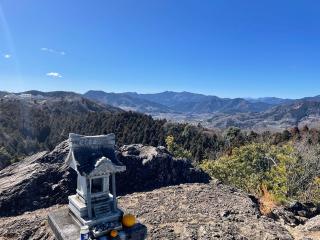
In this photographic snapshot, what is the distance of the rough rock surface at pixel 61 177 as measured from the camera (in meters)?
18.7

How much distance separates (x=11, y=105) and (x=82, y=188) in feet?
344

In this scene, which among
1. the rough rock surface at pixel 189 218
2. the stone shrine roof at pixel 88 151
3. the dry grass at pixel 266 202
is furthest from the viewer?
the dry grass at pixel 266 202

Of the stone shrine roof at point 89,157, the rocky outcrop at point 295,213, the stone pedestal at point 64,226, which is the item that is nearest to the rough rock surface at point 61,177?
the stone pedestal at point 64,226

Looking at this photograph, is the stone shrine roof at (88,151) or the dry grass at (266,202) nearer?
the stone shrine roof at (88,151)

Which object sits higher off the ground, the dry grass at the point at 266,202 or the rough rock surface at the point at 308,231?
the rough rock surface at the point at 308,231

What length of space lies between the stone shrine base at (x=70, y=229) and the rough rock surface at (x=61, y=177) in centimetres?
527

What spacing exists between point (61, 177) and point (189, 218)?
9.22 meters

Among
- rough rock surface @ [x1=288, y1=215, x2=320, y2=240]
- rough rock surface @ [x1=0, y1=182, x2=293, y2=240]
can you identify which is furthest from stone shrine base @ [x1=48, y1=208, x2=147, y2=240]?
rough rock surface @ [x1=288, y1=215, x2=320, y2=240]

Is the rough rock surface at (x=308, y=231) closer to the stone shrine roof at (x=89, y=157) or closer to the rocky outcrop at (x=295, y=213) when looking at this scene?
the rocky outcrop at (x=295, y=213)

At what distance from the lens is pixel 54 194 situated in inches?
772

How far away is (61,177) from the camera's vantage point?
68.2 feet

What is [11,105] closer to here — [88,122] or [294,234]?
[88,122]

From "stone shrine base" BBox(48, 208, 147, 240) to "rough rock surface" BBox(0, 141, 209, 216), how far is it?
208 inches

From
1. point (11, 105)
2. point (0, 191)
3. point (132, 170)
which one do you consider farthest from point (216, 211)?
point (11, 105)
